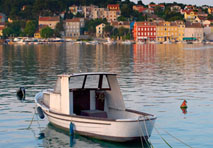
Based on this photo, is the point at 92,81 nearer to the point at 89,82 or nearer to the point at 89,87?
the point at 89,82

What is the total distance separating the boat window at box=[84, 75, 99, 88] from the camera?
22719mm

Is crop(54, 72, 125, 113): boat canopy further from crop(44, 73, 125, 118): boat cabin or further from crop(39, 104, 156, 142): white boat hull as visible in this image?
crop(39, 104, 156, 142): white boat hull

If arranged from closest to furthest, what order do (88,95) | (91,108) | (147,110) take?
(91,108), (88,95), (147,110)

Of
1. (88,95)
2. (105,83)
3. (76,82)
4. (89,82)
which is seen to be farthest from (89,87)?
(105,83)

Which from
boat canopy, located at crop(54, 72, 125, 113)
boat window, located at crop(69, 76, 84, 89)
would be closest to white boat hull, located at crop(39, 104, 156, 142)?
boat canopy, located at crop(54, 72, 125, 113)

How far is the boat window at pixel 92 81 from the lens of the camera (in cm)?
2272

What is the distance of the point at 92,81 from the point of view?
22984 mm

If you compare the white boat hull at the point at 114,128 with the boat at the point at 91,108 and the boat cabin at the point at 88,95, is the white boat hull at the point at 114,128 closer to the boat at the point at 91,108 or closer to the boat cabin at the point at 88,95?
the boat at the point at 91,108

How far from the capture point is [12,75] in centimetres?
4869

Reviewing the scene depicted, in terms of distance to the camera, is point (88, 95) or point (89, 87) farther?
point (89, 87)

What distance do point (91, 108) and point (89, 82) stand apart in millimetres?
1188

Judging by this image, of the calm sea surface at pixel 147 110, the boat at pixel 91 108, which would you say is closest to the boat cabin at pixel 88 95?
the boat at pixel 91 108

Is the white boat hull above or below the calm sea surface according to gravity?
above

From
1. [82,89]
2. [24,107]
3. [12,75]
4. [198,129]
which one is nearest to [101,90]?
[82,89]
